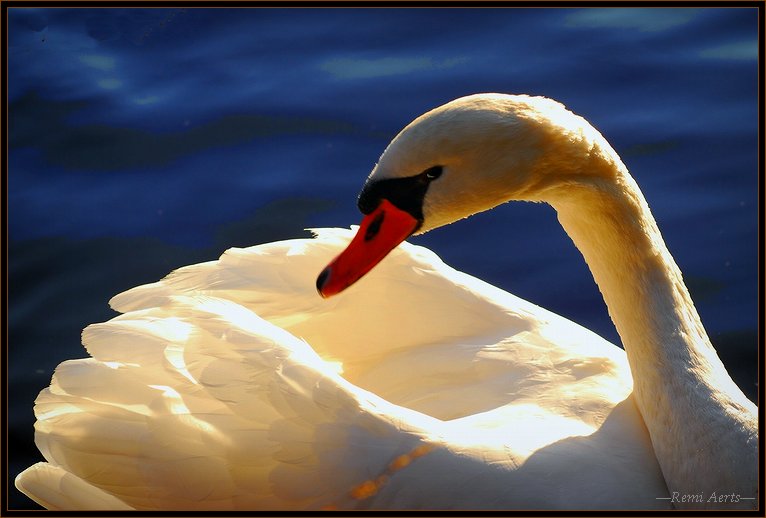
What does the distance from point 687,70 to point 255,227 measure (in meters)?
3.03

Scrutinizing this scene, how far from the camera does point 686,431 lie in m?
3.69

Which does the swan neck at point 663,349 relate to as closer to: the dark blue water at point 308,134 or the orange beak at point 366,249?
the orange beak at point 366,249

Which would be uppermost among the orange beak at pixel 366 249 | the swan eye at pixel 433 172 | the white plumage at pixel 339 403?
the swan eye at pixel 433 172

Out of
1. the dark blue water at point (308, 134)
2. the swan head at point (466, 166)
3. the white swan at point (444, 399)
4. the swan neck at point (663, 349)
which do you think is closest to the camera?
the swan head at point (466, 166)

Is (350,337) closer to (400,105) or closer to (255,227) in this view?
(255,227)

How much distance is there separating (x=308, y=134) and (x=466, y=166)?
3.57m

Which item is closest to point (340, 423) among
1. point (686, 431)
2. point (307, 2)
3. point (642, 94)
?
point (686, 431)

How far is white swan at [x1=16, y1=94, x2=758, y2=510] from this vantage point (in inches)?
139

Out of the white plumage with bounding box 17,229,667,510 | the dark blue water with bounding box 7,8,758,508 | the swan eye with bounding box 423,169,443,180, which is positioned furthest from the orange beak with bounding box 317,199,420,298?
the dark blue water with bounding box 7,8,758,508

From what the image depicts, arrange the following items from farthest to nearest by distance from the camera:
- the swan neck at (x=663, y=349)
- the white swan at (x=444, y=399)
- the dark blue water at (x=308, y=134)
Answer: the dark blue water at (x=308, y=134) < the swan neck at (x=663, y=349) < the white swan at (x=444, y=399)

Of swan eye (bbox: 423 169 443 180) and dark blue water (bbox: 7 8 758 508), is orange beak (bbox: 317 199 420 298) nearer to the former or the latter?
swan eye (bbox: 423 169 443 180)
